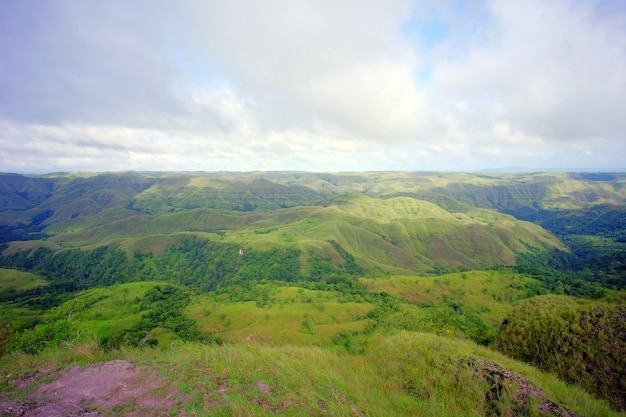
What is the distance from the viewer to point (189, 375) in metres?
12.8

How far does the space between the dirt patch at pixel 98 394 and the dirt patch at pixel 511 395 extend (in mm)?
12093

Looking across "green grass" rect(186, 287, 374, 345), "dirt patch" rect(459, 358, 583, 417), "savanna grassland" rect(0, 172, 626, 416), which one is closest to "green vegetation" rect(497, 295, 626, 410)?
"savanna grassland" rect(0, 172, 626, 416)

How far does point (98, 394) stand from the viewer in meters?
11.3

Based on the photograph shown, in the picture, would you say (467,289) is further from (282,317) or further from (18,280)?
(18,280)

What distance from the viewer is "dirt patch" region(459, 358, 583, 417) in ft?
34.0

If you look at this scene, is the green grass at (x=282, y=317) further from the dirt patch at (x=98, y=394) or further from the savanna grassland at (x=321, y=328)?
the dirt patch at (x=98, y=394)

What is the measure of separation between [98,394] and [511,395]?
53.1 ft

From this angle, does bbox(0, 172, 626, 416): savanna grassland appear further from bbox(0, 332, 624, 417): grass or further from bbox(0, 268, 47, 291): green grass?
bbox(0, 268, 47, 291): green grass

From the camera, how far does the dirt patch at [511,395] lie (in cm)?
1037

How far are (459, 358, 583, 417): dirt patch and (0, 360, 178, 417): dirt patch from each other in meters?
12.1

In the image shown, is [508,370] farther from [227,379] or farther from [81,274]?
[81,274]

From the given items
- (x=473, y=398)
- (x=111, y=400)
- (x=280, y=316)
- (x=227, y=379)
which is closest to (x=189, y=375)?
(x=227, y=379)

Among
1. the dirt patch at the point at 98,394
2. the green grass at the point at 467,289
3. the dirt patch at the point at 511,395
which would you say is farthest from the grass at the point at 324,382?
the green grass at the point at 467,289

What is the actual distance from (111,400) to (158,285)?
110534mm
